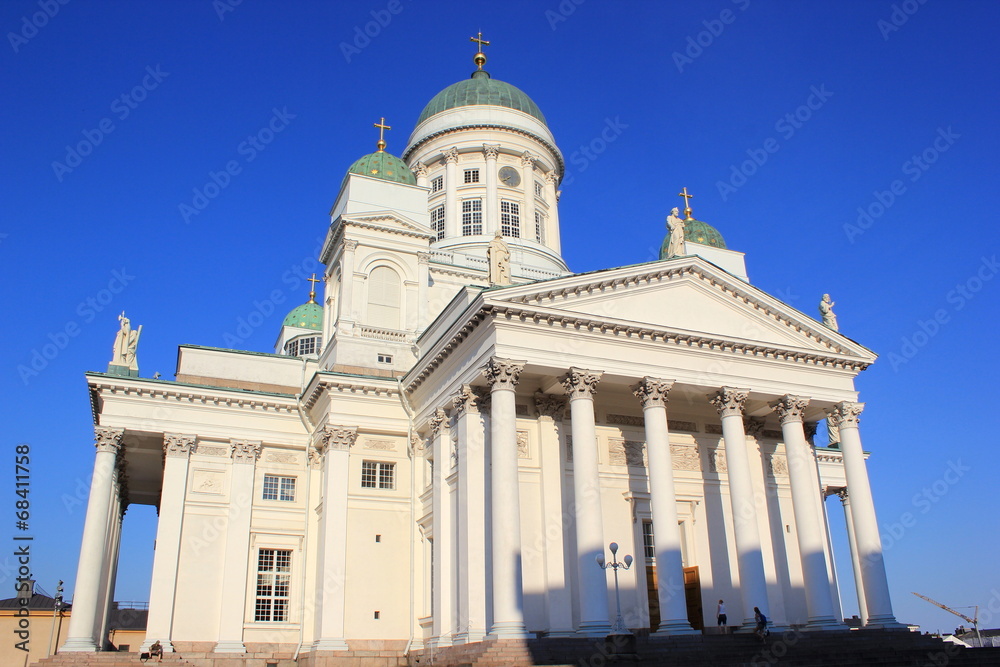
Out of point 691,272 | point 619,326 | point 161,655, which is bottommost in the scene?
point 161,655

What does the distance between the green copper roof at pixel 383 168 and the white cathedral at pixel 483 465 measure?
141 cm

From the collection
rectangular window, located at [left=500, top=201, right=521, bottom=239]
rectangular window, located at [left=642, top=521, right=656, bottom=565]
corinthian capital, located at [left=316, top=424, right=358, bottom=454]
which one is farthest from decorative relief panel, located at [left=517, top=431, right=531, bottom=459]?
rectangular window, located at [left=500, top=201, right=521, bottom=239]

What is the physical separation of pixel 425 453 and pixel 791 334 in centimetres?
1290

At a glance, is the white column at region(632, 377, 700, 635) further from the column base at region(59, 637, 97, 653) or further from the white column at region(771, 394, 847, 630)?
the column base at region(59, 637, 97, 653)

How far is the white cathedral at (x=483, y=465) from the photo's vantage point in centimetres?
2309

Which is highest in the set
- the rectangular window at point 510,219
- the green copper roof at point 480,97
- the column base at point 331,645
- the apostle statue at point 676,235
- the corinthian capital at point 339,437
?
the green copper roof at point 480,97

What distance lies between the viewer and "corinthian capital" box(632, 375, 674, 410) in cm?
2416

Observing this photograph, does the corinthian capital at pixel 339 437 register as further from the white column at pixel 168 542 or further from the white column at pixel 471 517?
the white column at pixel 168 542

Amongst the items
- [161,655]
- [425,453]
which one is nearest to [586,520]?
[425,453]

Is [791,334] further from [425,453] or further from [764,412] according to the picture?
[425,453]

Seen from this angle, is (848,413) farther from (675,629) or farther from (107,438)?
(107,438)

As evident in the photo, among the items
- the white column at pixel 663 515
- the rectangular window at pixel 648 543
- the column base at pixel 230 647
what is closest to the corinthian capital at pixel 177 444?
the column base at pixel 230 647

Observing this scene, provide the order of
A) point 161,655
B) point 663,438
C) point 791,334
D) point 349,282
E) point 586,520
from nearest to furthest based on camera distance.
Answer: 1. point 586,520
2. point 663,438
3. point 161,655
4. point 791,334
5. point 349,282

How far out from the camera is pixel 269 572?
28547 mm
